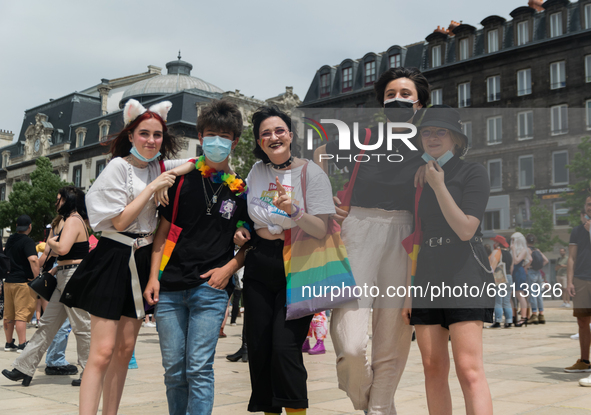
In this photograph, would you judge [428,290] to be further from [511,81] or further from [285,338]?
[511,81]

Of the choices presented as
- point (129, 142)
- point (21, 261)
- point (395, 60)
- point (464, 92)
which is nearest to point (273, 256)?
point (129, 142)

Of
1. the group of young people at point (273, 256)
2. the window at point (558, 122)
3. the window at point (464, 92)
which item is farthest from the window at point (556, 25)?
the group of young people at point (273, 256)

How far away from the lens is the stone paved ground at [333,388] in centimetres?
499

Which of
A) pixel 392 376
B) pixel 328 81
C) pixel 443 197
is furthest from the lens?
pixel 328 81

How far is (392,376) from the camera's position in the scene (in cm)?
365

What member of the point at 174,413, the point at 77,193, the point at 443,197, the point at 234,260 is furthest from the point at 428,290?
the point at 77,193

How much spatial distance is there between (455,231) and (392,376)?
3.20 feet

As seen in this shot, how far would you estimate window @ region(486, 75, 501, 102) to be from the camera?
109 ft

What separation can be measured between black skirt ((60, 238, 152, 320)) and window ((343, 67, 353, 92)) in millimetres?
45920

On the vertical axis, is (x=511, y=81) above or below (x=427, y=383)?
above

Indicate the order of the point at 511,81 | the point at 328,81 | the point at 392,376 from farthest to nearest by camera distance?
the point at 328,81 → the point at 511,81 → the point at 392,376

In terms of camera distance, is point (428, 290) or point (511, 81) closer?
point (428, 290)

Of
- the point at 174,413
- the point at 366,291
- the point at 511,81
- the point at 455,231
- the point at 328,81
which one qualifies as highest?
the point at 328,81

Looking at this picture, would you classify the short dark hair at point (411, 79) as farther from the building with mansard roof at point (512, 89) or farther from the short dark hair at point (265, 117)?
the short dark hair at point (265, 117)
